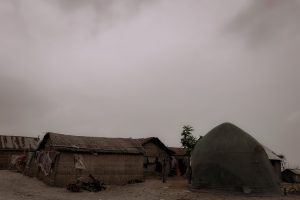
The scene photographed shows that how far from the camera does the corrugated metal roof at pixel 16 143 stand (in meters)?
44.8

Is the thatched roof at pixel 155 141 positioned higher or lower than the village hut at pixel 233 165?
higher

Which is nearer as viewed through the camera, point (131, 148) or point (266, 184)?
point (266, 184)

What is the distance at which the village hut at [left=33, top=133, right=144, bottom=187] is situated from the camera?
26234 millimetres

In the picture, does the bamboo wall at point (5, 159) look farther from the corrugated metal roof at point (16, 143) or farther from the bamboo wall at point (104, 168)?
the bamboo wall at point (104, 168)

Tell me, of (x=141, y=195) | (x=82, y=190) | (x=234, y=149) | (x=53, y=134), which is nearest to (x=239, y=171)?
(x=234, y=149)

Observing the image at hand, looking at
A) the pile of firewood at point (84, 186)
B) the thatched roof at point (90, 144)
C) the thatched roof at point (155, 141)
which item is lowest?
the pile of firewood at point (84, 186)

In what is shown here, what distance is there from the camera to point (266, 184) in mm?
22031

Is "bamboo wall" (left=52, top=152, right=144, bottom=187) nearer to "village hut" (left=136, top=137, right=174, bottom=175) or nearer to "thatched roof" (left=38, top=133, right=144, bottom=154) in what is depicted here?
"thatched roof" (left=38, top=133, right=144, bottom=154)

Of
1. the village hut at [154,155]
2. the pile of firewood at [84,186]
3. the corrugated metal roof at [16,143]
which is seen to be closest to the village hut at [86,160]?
the pile of firewood at [84,186]

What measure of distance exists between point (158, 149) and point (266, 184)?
17.4m

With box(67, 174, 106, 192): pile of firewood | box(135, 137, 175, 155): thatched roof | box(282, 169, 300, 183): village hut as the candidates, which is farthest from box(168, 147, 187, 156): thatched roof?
box(67, 174, 106, 192): pile of firewood

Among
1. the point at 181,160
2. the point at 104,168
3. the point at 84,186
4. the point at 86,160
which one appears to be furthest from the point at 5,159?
the point at 84,186

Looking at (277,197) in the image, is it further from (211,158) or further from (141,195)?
(141,195)

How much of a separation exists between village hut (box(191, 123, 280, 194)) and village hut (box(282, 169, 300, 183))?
18.9 m
